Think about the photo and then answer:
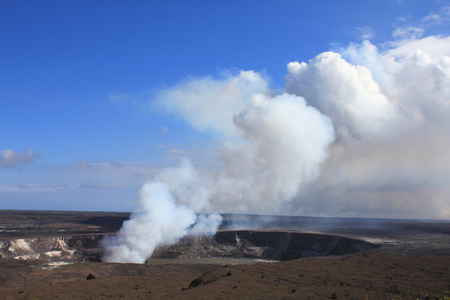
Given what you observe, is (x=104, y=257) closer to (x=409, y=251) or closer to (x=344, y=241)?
(x=344, y=241)

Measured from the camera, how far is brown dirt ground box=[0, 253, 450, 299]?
34.0 meters

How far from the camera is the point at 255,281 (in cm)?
4109

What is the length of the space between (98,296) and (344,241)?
63.6 m

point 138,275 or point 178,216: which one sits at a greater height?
point 178,216

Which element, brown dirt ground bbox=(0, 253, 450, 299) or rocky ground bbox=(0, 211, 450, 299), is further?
rocky ground bbox=(0, 211, 450, 299)

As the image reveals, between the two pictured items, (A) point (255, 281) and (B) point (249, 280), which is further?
(B) point (249, 280)

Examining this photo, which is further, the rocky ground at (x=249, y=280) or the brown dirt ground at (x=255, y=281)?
the rocky ground at (x=249, y=280)

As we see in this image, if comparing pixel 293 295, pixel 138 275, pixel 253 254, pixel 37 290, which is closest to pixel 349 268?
pixel 293 295

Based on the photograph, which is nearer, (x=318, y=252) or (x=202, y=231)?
(x=318, y=252)

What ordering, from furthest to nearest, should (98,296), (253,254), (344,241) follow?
(253,254), (344,241), (98,296)

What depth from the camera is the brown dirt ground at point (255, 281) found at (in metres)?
34.0

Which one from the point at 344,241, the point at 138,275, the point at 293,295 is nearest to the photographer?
the point at 293,295

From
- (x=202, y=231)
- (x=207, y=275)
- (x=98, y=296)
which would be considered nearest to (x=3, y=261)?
(x=98, y=296)

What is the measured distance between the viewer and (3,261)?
59.7m
